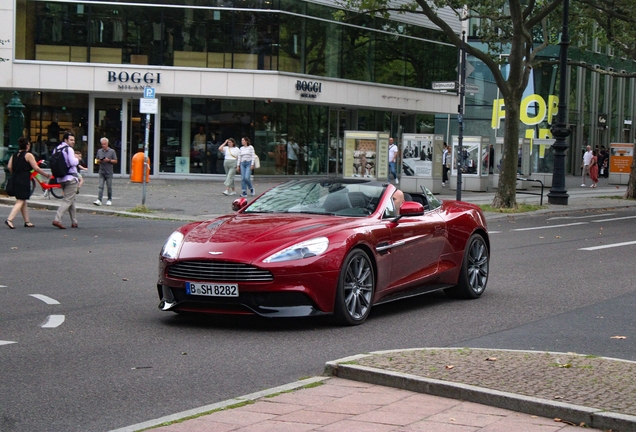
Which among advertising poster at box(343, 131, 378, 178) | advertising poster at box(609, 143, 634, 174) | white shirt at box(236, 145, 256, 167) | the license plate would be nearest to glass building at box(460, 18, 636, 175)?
advertising poster at box(609, 143, 634, 174)

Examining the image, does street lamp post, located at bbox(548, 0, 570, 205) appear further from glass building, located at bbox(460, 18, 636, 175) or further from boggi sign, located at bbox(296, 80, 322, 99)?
glass building, located at bbox(460, 18, 636, 175)

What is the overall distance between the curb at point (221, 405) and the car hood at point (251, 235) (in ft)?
7.22

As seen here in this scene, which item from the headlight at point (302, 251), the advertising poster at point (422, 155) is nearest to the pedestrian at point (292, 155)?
the advertising poster at point (422, 155)

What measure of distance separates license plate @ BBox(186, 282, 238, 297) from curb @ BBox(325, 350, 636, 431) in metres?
1.93

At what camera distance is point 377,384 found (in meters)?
6.46

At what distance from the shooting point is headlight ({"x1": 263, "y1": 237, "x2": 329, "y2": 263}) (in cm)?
860

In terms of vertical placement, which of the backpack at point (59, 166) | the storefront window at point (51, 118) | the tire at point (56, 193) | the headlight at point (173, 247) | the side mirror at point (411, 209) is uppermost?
the storefront window at point (51, 118)

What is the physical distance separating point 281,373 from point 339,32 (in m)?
36.7

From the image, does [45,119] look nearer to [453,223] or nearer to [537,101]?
[537,101]

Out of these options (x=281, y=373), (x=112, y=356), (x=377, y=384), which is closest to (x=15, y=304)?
(x=112, y=356)

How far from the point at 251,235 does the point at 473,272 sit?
10.9 ft

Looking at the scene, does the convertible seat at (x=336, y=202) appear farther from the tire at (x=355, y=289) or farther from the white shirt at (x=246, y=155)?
the white shirt at (x=246, y=155)

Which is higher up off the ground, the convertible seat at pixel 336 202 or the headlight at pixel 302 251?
the convertible seat at pixel 336 202

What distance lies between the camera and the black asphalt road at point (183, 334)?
6.27m
